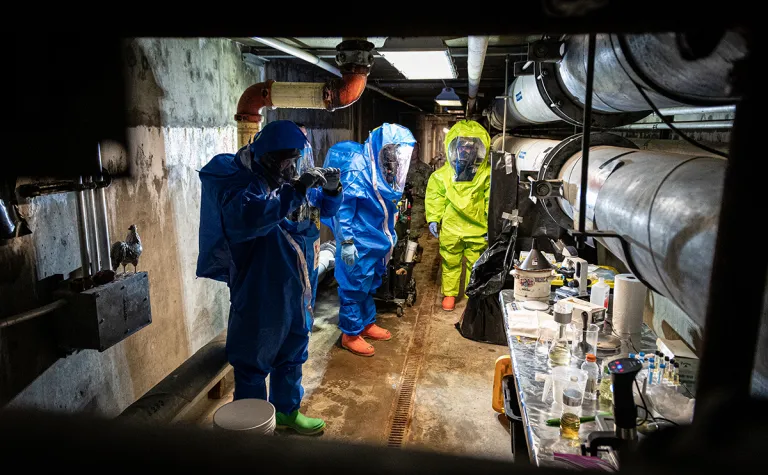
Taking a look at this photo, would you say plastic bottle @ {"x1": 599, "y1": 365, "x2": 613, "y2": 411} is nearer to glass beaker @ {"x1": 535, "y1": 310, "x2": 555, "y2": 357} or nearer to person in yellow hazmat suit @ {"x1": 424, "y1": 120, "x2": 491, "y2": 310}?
glass beaker @ {"x1": 535, "y1": 310, "x2": 555, "y2": 357}

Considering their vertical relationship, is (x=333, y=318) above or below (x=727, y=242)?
below

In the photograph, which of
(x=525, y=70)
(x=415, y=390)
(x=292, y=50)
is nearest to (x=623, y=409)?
(x=525, y=70)

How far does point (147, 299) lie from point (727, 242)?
8.11ft

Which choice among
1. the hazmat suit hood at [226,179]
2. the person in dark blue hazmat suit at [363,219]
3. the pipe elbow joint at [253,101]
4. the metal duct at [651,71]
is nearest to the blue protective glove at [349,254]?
the person in dark blue hazmat suit at [363,219]

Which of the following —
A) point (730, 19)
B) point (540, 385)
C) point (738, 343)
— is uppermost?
point (730, 19)

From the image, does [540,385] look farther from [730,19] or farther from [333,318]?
[333,318]

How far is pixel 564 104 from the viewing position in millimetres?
2475

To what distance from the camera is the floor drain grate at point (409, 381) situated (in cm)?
315

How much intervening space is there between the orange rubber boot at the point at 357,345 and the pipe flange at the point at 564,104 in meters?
2.61

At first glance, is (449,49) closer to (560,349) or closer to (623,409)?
(560,349)

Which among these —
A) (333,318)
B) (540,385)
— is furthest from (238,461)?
(333,318)

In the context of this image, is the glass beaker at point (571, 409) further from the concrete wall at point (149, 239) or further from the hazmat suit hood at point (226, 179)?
the concrete wall at point (149, 239)

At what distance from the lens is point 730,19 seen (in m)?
0.52

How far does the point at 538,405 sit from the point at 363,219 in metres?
2.72
